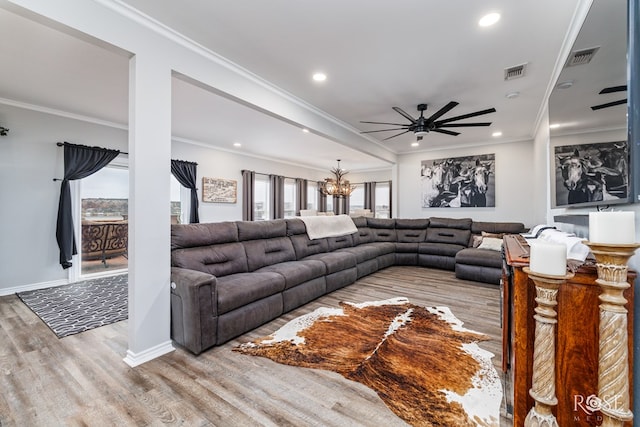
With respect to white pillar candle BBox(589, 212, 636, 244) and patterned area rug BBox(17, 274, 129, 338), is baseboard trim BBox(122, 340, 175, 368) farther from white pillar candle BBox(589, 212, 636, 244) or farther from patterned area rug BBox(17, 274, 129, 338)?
white pillar candle BBox(589, 212, 636, 244)

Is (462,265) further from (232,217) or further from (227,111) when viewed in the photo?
(232,217)

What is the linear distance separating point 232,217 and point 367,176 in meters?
5.21

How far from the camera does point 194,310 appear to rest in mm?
2215

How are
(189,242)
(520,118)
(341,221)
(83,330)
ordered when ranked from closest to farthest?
(83,330)
(189,242)
(520,118)
(341,221)

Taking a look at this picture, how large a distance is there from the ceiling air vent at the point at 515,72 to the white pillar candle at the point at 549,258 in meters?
2.81

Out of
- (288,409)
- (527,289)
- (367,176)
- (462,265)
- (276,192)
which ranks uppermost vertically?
(367,176)

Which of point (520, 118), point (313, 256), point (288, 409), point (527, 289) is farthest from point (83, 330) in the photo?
point (520, 118)

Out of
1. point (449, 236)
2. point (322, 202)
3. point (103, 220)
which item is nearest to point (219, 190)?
point (103, 220)

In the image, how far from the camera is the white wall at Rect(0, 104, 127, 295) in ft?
12.7

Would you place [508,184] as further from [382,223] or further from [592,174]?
[592,174]

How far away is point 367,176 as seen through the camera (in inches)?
399

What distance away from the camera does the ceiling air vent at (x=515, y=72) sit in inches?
116

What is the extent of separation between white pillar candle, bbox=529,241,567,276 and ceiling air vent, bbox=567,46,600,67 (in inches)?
50.3

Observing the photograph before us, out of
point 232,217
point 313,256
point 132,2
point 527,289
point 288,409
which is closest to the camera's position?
point 527,289
